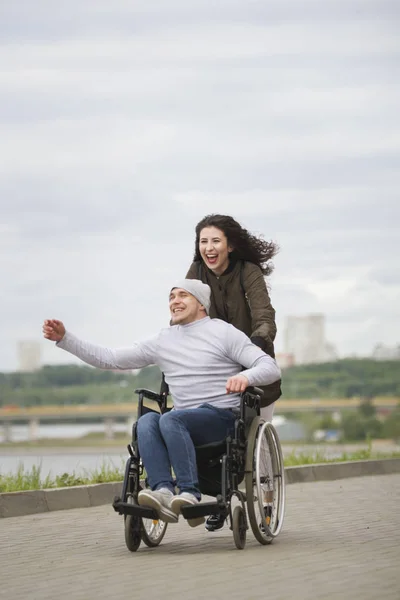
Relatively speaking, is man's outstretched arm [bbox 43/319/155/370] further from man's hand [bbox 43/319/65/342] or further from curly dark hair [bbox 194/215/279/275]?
curly dark hair [bbox 194/215/279/275]

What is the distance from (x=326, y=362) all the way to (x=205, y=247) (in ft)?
319

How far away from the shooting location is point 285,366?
349 ft

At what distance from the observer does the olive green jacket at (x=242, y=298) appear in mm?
8047

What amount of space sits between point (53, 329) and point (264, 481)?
1.47m

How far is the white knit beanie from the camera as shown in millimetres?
7543

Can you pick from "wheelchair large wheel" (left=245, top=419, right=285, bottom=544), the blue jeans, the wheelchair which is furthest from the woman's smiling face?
the blue jeans

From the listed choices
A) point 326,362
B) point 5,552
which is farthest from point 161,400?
point 326,362

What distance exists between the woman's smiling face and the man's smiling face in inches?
27.4

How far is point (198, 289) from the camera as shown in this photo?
757cm

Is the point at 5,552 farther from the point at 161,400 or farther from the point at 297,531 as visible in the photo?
the point at 297,531

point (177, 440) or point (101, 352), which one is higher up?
point (101, 352)

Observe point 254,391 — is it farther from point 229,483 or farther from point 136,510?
point 136,510

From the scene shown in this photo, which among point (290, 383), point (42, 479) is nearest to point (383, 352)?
point (290, 383)

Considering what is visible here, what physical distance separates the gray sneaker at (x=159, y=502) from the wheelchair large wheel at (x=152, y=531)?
1.15 ft
